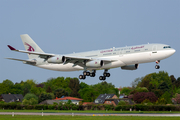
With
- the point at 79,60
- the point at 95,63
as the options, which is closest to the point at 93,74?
the point at 79,60

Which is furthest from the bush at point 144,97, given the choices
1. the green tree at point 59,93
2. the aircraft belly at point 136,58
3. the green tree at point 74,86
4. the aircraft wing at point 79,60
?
the aircraft belly at point 136,58

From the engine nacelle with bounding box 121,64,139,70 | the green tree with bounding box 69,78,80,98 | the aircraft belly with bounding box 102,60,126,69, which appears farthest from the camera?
the green tree with bounding box 69,78,80,98

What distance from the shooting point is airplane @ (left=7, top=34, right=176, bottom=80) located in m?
52.0

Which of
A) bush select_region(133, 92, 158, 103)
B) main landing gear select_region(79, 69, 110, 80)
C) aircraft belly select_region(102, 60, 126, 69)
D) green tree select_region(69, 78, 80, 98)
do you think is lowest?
bush select_region(133, 92, 158, 103)

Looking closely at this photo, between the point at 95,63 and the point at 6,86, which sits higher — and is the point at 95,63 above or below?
below

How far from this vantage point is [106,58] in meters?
56.2

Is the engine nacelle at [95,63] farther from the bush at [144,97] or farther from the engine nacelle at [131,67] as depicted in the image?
the bush at [144,97]

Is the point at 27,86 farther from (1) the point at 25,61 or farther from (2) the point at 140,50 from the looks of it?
(2) the point at 140,50

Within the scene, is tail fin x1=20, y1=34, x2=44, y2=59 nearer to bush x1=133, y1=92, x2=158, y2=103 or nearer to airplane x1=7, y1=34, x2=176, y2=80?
airplane x1=7, y1=34, x2=176, y2=80

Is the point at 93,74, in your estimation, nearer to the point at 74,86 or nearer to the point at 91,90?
the point at 91,90

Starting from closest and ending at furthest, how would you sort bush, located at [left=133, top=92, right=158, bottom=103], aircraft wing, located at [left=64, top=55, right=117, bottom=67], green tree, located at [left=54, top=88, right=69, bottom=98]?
aircraft wing, located at [left=64, top=55, right=117, bottom=67]
bush, located at [left=133, top=92, right=158, bottom=103]
green tree, located at [left=54, top=88, right=69, bottom=98]

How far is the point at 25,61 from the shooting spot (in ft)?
210

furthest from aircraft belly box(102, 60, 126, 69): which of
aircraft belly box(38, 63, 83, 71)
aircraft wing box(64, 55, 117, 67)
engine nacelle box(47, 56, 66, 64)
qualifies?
engine nacelle box(47, 56, 66, 64)

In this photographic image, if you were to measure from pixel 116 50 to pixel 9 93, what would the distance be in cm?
9740
